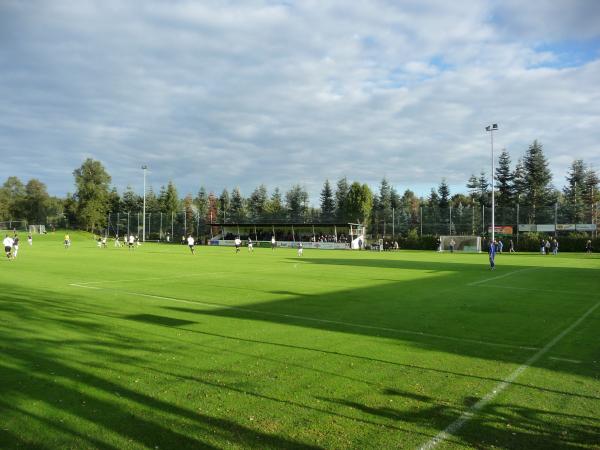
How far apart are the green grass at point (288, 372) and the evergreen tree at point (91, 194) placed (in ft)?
332

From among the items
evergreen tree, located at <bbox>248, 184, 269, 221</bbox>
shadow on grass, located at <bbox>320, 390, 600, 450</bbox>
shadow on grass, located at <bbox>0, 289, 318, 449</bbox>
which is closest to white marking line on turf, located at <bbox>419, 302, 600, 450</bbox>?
shadow on grass, located at <bbox>320, 390, 600, 450</bbox>

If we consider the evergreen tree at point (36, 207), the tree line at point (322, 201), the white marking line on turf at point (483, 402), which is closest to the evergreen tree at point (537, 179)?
the tree line at point (322, 201)

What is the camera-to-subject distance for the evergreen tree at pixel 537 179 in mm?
85812

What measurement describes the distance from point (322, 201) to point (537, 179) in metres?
48.6

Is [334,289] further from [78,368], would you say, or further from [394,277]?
[78,368]

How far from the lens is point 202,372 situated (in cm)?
667

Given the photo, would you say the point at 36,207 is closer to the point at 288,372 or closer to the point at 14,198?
the point at 14,198

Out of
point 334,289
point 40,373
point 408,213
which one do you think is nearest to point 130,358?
point 40,373

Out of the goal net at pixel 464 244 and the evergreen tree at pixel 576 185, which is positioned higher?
the evergreen tree at pixel 576 185

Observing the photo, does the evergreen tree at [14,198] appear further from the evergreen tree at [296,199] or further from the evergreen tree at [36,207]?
the evergreen tree at [296,199]

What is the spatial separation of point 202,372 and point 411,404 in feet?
9.93

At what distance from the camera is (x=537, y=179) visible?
8631 cm

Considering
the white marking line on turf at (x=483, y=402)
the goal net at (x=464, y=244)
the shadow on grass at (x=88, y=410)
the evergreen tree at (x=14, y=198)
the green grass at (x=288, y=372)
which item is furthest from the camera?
the evergreen tree at (x=14, y=198)

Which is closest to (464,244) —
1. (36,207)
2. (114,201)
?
(114,201)
